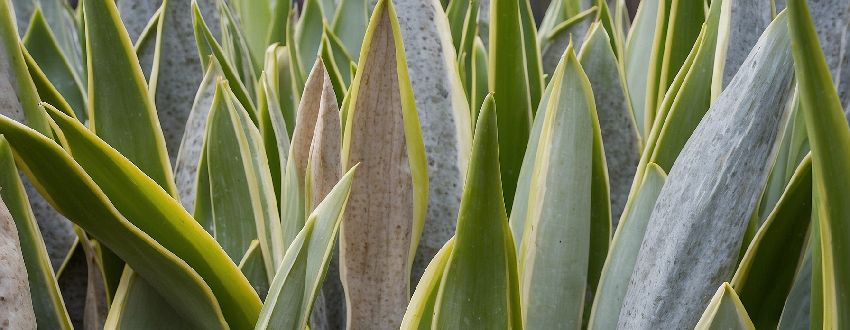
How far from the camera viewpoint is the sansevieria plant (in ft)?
1.05

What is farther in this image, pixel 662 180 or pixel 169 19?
pixel 169 19

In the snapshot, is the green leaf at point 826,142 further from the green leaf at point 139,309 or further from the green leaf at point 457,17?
the green leaf at point 457,17

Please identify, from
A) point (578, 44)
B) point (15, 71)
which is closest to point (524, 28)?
point (578, 44)

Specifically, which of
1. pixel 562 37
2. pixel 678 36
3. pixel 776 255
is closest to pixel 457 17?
pixel 562 37

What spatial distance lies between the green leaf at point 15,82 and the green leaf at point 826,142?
0.35 meters

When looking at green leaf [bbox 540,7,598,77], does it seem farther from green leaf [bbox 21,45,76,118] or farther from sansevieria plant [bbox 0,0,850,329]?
green leaf [bbox 21,45,76,118]

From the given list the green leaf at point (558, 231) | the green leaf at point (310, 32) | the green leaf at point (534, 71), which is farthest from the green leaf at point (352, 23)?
the green leaf at point (558, 231)

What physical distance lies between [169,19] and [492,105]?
37cm

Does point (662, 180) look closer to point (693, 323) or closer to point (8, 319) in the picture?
point (693, 323)

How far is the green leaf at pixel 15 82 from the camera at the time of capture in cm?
42

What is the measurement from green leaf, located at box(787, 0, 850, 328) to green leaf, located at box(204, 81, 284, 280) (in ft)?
0.89

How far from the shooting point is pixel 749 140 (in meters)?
0.35

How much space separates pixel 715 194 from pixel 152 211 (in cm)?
24

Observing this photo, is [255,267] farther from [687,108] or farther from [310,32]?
[310,32]
